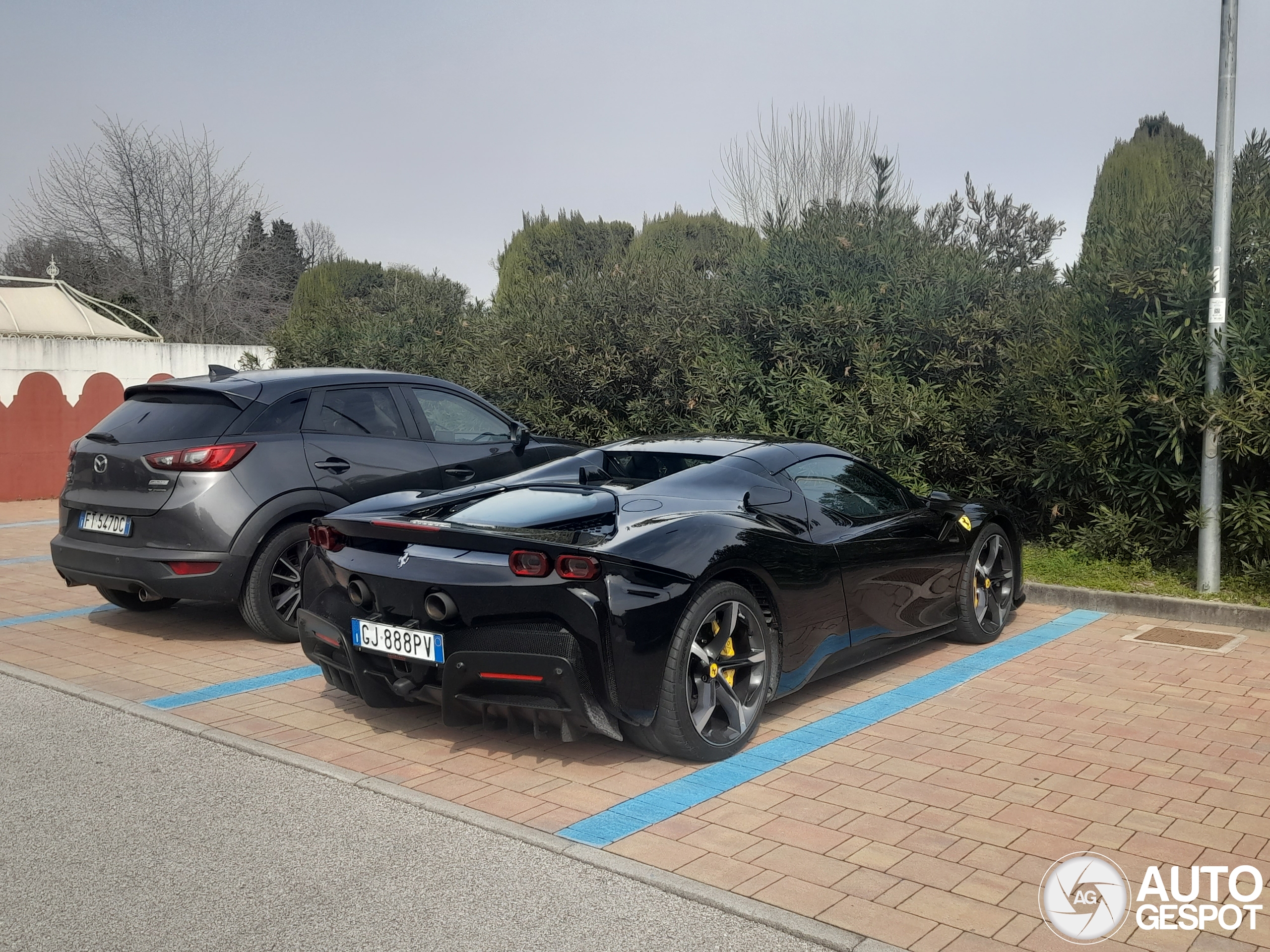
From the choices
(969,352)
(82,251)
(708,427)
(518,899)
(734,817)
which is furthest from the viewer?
(82,251)

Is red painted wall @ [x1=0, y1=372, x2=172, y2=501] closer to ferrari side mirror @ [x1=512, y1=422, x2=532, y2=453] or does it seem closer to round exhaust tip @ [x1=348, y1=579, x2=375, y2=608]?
ferrari side mirror @ [x1=512, y1=422, x2=532, y2=453]

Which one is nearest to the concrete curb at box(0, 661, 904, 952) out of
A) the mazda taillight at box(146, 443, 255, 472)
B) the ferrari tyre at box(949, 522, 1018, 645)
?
the mazda taillight at box(146, 443, 255, 472)

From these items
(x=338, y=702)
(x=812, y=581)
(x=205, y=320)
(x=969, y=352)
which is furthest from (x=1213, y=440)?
(x=205, y=320)

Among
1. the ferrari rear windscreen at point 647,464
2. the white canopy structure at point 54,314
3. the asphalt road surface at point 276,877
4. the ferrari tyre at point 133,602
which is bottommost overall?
the asphalt road surface at point 276,877

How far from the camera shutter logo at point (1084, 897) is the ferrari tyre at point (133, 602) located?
608 cm

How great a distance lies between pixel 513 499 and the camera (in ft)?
17.0

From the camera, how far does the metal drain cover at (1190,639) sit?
7.09m

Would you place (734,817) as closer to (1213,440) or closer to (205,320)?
(1213,440)

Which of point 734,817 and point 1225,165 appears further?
point 1225,165

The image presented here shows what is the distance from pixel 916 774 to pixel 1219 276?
5061mm

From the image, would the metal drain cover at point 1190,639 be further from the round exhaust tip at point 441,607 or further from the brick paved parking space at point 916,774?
the round exhaust tip at point 441,607

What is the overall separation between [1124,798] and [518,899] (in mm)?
2464

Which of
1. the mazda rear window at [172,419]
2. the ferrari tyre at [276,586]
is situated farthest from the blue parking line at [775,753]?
the mazda rear window at [172,419]

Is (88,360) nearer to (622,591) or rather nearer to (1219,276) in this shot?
(622,591)
